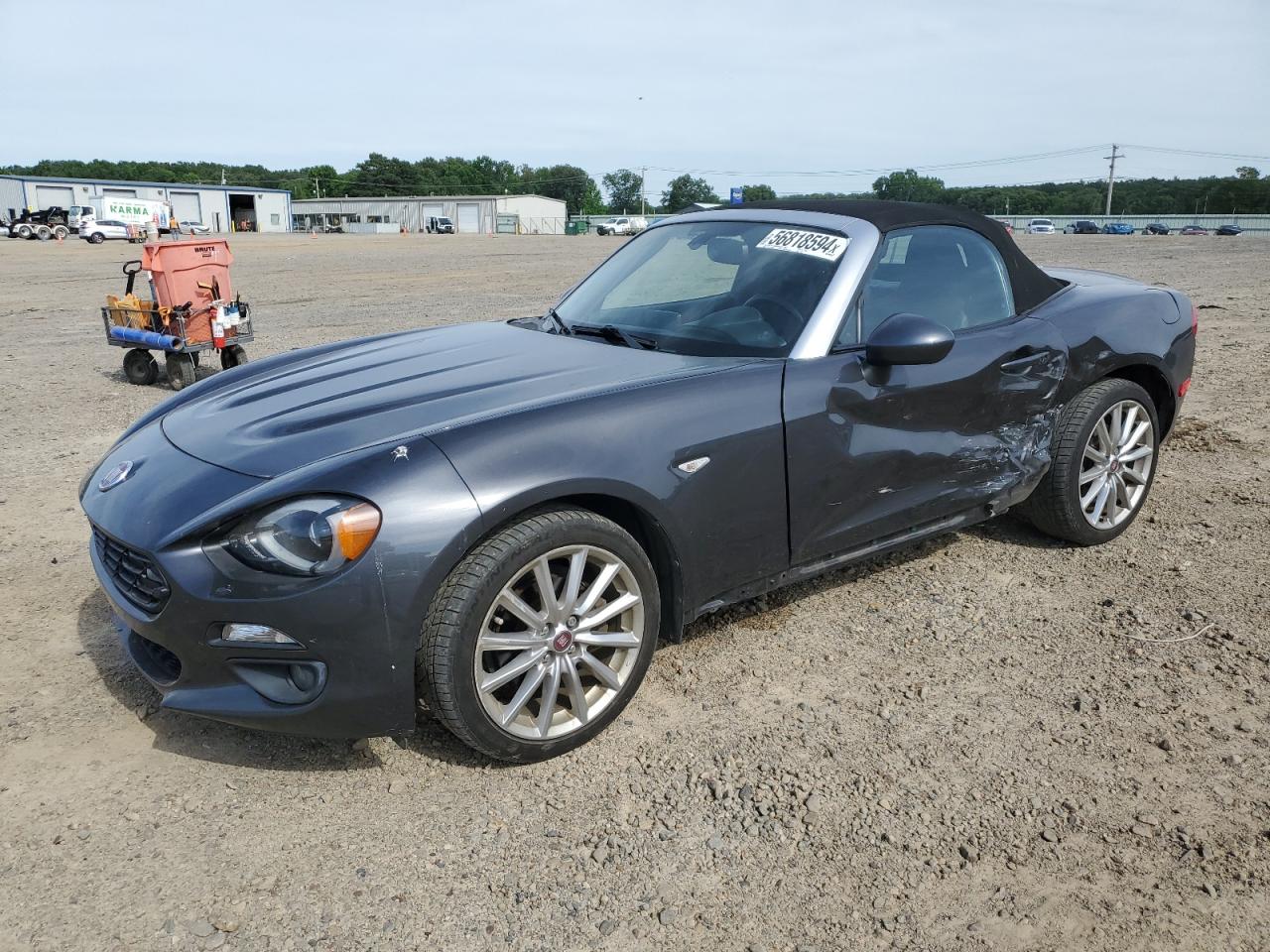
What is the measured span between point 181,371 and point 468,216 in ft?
304

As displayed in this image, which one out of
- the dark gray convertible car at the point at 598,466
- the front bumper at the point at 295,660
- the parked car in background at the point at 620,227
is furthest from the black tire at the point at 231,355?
the parked car in background at the point at 620,227

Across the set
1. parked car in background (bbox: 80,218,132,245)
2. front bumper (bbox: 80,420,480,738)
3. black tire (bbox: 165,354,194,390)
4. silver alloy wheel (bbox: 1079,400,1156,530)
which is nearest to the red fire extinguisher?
black tire (bbox: 165,354,194,390)

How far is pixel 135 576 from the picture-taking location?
2.76 m

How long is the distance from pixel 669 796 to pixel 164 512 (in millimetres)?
1627

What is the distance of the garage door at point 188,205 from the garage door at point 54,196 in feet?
30.6

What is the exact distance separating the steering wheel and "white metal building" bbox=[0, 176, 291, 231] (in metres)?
73.8

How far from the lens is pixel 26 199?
72312 millimetres

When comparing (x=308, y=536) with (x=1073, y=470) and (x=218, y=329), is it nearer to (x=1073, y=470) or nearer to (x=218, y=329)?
(x=1073, y=470)

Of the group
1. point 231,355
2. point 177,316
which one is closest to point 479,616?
point 177,316

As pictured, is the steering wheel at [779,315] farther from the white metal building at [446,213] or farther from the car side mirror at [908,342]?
the white metal building at [446,213]

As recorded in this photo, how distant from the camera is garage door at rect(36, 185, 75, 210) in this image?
7394 cm

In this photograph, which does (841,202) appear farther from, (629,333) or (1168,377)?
(1168,377)

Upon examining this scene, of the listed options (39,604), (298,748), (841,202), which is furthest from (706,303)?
(39,604)

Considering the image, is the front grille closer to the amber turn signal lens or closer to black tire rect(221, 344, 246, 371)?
the amber turn signal lens
